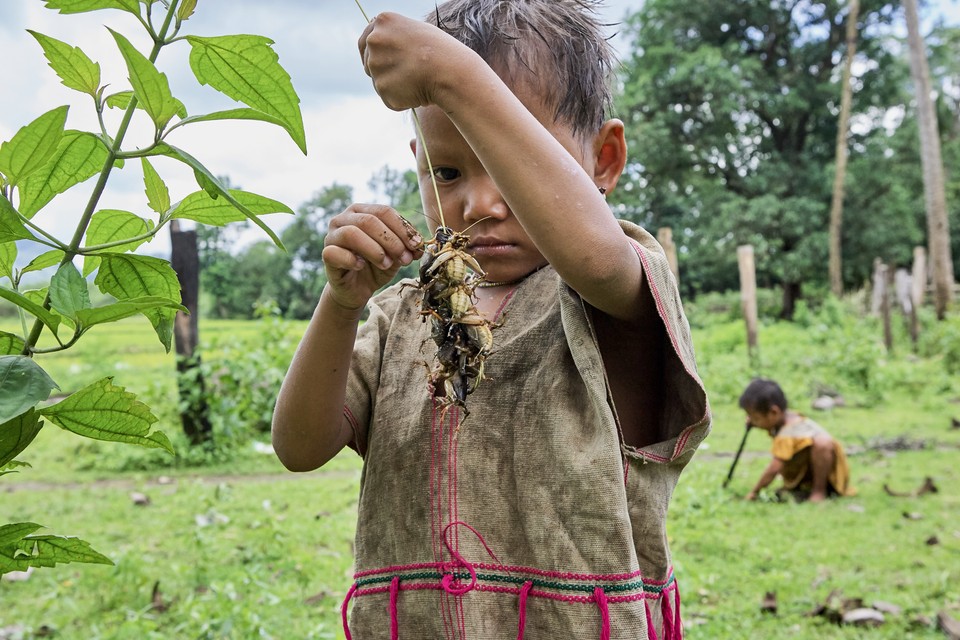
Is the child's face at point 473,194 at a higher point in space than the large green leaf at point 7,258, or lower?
higher

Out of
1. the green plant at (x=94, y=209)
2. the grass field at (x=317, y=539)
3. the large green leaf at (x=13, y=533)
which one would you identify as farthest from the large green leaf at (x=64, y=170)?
the grass field at (x=317, y=539)

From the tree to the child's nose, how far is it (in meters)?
17.6

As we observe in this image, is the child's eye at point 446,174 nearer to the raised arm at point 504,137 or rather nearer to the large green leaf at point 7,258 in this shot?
the raised arm at point 504,137

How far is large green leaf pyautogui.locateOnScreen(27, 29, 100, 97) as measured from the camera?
2.80ft

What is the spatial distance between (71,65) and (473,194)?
667 millimetres

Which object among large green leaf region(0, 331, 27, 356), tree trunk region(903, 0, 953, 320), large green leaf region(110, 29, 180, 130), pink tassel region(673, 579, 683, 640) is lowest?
pink tassel region(673, 579, 683, 640)

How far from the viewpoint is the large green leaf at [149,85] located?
0.74 m

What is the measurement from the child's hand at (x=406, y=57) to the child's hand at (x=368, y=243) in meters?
0.17

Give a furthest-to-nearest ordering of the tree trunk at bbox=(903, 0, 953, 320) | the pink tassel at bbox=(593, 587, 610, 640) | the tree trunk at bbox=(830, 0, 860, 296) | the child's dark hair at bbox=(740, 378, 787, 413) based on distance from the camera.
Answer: the tree trunk at bbox=(830, 0, 860, 296), the tree trunk at bbox=(903, 0, 953, 320), the child's dark hair at bbox=(740, 378, 787, 413), the pink tassel at bbox=(593, 587, 610, 640)

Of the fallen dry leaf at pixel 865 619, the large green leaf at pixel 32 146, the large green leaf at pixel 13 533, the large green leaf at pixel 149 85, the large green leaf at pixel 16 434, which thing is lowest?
the fallen dry leaf at pixel 865 619

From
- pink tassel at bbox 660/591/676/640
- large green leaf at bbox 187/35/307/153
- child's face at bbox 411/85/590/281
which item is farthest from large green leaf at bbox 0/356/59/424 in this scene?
pink tassel at bbox 660/591/676/640

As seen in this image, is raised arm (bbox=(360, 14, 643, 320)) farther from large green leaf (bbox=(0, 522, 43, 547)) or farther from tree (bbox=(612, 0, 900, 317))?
tree (bbox=(612, 0, 900, 317))

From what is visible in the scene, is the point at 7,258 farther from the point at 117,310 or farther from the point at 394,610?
the point at 394,610

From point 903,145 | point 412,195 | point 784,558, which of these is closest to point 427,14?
point 412,195
